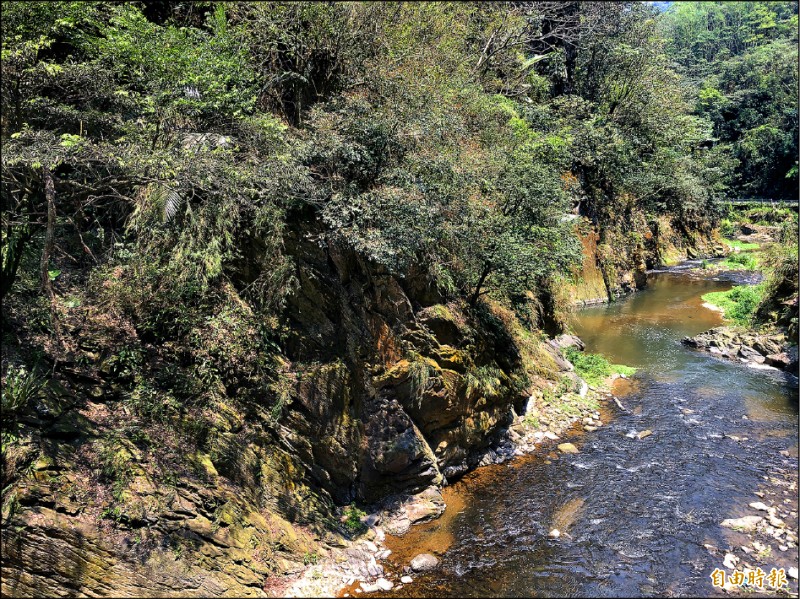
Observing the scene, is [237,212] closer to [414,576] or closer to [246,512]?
[246,512]

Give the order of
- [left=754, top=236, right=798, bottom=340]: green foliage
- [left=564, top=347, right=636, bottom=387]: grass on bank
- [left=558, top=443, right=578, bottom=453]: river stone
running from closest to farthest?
[left=558, top=443, right=578, bottom=453]: river stone, [left=564, top=347, right=636, bottom=387]: grass on bank, [left=754, top=236, right=798, bottom=340]: green foliage

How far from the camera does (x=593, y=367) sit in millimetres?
15273

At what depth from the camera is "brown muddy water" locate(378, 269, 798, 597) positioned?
708 cm

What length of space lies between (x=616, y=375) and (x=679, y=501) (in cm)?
671

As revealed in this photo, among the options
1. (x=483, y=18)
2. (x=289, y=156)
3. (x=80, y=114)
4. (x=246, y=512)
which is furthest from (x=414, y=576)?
(x=483, y=18)

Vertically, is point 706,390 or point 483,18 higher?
point 483,18

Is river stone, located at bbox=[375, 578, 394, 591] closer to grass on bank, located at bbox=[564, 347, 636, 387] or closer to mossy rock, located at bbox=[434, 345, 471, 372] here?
mossy rock, located at bbox=[434, 345, 471, 372]

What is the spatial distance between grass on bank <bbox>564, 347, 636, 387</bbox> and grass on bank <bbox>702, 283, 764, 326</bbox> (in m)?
6.14

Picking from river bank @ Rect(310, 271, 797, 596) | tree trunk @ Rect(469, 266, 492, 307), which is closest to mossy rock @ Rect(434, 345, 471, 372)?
tree trunk @ Rect(469, 266, 492, 307)

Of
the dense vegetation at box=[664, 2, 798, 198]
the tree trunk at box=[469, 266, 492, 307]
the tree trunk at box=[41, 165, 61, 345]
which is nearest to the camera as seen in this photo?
the tree trunk at box=[41, 165, 61, 345]

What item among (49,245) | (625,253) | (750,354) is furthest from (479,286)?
(625,253)

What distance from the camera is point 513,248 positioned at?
11148 millimetres

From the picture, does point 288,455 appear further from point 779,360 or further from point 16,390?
point 779,360

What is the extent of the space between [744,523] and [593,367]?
7.31m
